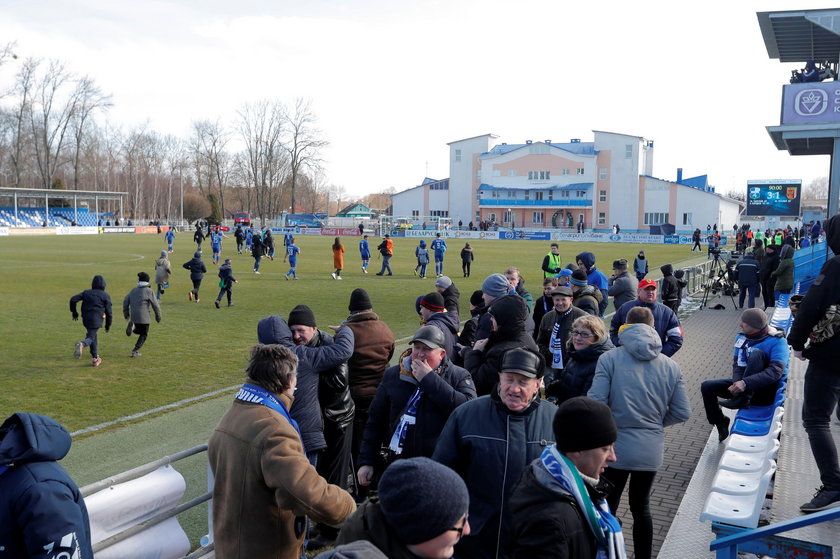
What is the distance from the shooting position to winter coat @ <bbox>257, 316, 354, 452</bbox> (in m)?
4.64

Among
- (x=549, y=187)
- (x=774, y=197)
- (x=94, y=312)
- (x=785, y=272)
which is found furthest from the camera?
(x=549, y=187)

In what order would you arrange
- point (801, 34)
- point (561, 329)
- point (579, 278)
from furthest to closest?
point (801, 34), point (579, 278), point (561, 329)

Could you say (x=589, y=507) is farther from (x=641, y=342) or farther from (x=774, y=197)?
(x=774, y=197)

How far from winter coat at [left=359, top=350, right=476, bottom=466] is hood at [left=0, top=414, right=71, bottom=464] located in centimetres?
210

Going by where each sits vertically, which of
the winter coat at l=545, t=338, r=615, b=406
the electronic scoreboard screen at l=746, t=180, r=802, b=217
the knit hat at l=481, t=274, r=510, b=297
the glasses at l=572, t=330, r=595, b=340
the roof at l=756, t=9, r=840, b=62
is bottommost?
the winter coat at l=545, t=338, r=615, b=406

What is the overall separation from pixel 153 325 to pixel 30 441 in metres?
12.8

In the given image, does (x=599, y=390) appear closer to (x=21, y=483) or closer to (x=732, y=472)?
(x=732, y=472)

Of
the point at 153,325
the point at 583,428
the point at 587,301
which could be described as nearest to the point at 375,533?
the point at 583,428

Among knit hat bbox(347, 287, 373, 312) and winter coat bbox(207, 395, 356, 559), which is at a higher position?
knit hat bbox(347, 287, 373, 312)

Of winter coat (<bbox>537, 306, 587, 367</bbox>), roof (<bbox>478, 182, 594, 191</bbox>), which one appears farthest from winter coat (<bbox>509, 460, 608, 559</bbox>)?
roof (<bbox>478, 182, 594, 191</bbox>)

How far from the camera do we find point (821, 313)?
4.41 m

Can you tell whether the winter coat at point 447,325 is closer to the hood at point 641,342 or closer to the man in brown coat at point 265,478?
the hood at point 641,342

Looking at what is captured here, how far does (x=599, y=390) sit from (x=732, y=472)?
53.3 inches

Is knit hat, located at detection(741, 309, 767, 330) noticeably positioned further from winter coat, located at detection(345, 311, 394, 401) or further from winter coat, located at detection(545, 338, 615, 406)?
winter coat, located at detection(345, 311, 394, 401)
